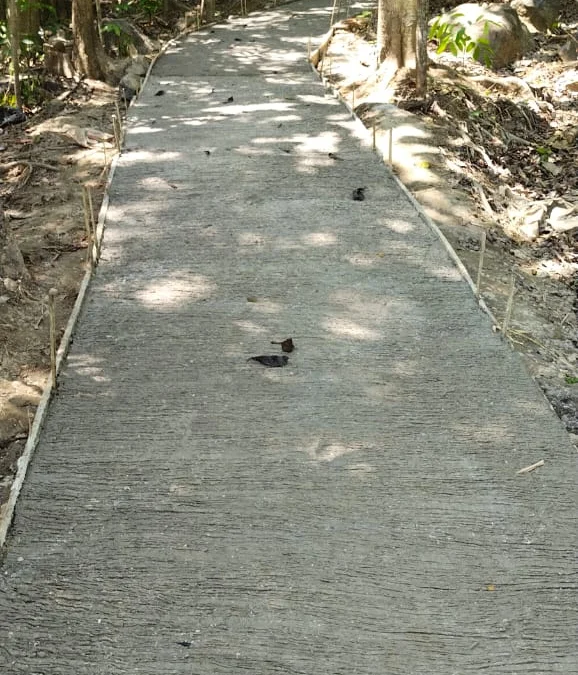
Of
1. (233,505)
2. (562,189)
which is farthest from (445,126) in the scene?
(233,505)

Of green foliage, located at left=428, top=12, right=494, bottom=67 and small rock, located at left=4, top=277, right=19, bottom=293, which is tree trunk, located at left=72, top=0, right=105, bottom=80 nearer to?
green foliage, located at left=428, top=12, right=494, bottom=67

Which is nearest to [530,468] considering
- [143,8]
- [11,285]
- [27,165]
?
[11,285]

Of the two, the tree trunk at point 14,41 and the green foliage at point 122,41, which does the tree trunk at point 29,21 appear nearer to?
the green foliage at point 122,41

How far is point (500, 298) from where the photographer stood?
511 cm

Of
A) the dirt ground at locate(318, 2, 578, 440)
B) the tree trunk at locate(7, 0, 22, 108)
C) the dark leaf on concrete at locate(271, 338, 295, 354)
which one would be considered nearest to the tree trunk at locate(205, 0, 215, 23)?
the dirt ground at locate(318, 2, 578, 440)

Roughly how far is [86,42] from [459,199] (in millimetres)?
5651

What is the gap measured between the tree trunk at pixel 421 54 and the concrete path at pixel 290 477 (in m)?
3.43

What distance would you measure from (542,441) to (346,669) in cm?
154

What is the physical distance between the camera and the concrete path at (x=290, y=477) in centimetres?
269

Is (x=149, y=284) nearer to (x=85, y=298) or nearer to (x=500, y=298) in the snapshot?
(x=85, y=298)

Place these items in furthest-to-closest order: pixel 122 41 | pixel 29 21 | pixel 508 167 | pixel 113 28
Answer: pixel 29 21, pixel 122 41, pixel 113 28, pixel 508 167

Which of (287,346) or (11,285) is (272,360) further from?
(11,285)

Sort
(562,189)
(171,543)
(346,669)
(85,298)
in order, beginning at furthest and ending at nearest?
(562,189), (85,298), (171,543), (346,669)

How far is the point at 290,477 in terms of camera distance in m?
3.38
